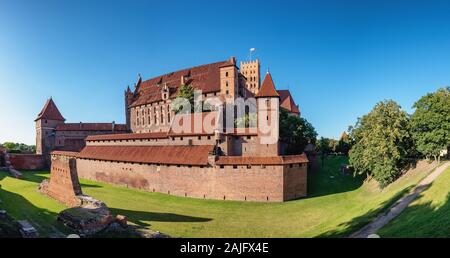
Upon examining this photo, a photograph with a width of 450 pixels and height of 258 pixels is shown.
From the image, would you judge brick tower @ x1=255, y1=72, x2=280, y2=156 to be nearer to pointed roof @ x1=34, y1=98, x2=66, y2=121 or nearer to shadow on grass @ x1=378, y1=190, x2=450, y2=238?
shadow on grass @ x1=378, y1=190, x2=450, y2=238

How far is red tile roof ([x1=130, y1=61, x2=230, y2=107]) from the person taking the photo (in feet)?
153

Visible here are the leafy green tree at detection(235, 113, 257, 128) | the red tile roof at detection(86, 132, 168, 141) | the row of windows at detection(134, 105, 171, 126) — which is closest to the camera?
the leafy green tree at detection(235, 113, 257, 128)

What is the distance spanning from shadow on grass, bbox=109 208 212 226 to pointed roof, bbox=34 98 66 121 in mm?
43233

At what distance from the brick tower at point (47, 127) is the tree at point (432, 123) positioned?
6062 centimetres

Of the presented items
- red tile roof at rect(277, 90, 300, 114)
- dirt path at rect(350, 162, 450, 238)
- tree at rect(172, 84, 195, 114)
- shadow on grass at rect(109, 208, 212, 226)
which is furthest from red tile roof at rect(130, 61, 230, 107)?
dirt path at rect(350, 162, 450, 238)

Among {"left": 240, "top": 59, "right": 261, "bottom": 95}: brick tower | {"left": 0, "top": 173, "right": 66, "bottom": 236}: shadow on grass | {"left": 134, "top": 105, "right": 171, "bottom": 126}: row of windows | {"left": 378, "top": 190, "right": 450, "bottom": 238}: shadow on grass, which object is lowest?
{"left": 0, "top": 173, "right": 66, "bottom": 236}: shadow on grass

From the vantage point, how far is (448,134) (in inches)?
1019

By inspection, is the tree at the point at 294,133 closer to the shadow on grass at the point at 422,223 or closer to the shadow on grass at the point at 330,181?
the shadow on grass at the point at 330,181

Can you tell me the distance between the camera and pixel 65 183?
72.6ft

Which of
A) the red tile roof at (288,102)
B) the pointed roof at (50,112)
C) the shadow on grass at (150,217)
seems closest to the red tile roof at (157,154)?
the shadow on grass at (150,217)

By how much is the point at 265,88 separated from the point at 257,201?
45.0 feet

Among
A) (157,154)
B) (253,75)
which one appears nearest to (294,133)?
(157,154)
